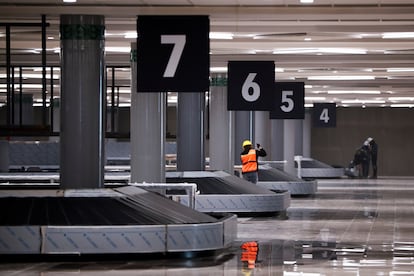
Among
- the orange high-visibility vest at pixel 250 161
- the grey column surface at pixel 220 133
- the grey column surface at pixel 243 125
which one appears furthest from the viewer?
the grey column surface at pixel 243 125

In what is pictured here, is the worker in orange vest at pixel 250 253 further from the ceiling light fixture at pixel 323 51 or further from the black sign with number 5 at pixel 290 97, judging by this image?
the black sign with number 5 at pixel 290 97

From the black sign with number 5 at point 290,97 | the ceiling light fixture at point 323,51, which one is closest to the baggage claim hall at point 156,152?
the ceiling light fixture at point 323,51

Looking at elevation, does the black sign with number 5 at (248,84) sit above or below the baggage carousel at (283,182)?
above

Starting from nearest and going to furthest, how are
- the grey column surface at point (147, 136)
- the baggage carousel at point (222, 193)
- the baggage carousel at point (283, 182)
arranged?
the grey column surface at point (147, 136), the baggage carousel at point (222, 193), the baggage carousel at point (283, 182)

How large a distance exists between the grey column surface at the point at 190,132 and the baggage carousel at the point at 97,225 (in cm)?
1120

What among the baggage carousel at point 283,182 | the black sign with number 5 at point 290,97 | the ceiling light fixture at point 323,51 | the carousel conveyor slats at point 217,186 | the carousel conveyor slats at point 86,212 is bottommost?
the baggage carousel at point 283,182

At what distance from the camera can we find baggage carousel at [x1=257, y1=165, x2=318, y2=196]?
4230cm

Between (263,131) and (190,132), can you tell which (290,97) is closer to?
(190,132)

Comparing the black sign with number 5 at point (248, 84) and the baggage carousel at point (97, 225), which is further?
the black sign with number 5 at point (248, 84)

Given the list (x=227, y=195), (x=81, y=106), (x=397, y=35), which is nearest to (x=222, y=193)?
(x=227, y=195)

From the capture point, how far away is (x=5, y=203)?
62.7 ft

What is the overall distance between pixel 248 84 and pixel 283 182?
1502cm

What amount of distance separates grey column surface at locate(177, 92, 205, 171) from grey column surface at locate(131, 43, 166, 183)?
6118mm

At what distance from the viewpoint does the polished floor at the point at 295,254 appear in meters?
17.1
